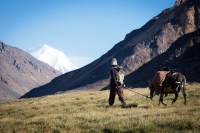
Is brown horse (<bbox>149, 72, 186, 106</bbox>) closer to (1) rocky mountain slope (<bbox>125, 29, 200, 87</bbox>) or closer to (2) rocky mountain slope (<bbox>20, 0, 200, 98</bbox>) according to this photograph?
(1) rocky mountain slope (<bbox>125, 29, 200, 87</bbox>)

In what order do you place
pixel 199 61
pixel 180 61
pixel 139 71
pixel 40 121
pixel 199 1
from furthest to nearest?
1. pixel 199 1
2. pixel 139 71
3. pixel 180 61
4. pixel 199 61
5. pixel 40 121

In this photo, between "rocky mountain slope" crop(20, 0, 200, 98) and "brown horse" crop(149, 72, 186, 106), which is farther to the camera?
"rocky mountain slope" crop(20, 0, 200, 98)

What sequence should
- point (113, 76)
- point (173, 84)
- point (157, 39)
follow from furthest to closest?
1. point (157, 39)
2. point (113, 76)
3. point (173, 84)

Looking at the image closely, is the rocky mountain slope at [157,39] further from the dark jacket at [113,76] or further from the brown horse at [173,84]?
the brown horse at [173,84]

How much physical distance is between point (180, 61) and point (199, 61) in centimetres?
745

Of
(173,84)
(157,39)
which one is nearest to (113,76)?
(173,84)

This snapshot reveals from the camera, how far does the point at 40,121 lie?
8945mm

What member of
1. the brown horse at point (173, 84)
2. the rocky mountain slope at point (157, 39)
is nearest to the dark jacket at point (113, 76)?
the brown horse at point (173, 84)

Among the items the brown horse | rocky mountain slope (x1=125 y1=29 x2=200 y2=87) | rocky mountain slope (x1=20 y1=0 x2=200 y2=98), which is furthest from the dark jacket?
rocky mountain slope (x1=20 y1=0 x2=200 y2=98)

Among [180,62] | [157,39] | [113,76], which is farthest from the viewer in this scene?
[157,39]

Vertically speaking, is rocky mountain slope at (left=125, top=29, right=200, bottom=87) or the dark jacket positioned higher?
rocky mountain slope at (left=125, top=29, right=200, bottom=87)

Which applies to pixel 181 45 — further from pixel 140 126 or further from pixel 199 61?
pixel 140 126

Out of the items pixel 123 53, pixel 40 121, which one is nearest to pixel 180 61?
pixel 123 53

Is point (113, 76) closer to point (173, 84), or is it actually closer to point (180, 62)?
point (173, 84)
